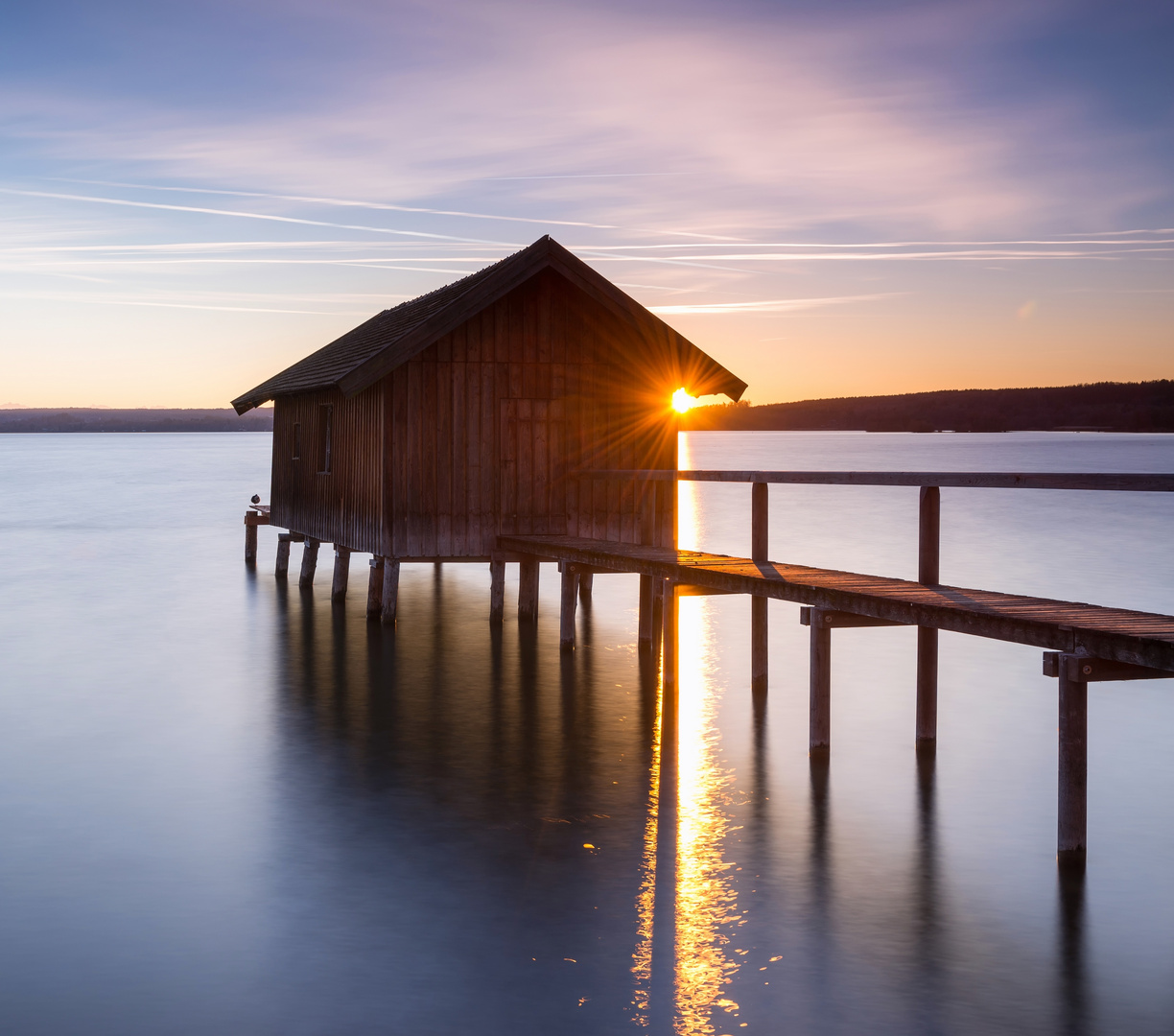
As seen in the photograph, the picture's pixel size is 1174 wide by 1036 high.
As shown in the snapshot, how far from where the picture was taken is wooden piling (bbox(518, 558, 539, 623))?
65.1ft

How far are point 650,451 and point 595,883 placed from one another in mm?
11935

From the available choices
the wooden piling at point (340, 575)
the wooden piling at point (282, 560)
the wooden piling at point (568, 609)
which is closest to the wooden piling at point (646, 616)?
the wooden piling at point (568, 609)

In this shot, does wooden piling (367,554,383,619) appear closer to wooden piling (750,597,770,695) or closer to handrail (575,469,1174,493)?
wooden piling (750,597,770,695)

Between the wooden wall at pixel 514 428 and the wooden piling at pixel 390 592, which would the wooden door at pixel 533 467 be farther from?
the wooden piling at pixel 390 592

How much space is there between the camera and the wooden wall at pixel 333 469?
19031mm

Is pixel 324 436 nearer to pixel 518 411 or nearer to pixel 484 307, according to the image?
pixel 518 411

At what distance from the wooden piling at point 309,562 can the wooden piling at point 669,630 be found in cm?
1155

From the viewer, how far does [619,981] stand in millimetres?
6840

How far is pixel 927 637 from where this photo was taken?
465 inches

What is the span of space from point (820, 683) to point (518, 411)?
325 inches

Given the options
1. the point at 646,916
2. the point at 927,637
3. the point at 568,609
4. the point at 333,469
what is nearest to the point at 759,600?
the point at 927,637

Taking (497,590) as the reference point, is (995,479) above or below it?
above

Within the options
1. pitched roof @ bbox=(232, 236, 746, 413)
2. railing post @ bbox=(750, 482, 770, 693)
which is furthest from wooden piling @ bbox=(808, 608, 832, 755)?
pitched roof @ bbox=(232, 236, 746, 413)

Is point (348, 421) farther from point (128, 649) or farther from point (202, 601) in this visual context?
point (202, 601)
